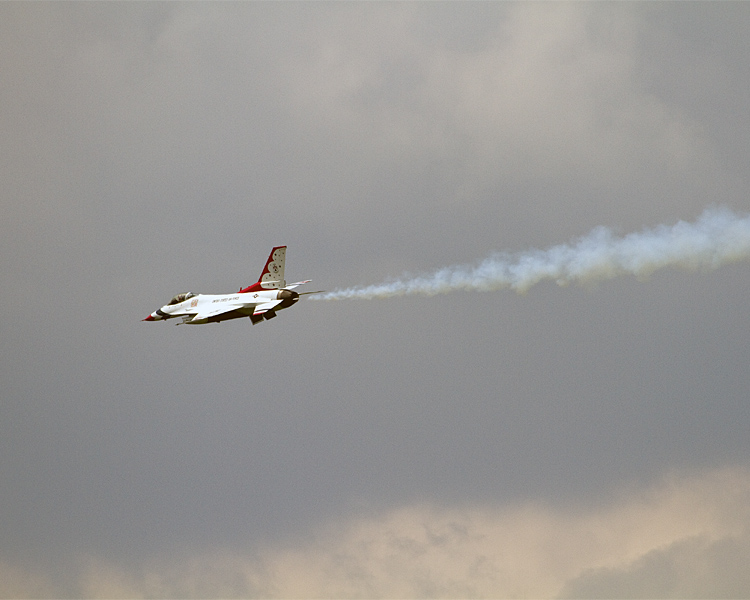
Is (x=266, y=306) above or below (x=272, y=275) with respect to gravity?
below

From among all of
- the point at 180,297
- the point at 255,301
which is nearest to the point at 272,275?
the point at 255,301

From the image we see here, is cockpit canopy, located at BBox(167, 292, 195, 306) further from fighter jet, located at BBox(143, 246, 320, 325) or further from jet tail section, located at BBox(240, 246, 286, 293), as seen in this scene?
jet tail section, located at BBox(240, 246, 286, 293)

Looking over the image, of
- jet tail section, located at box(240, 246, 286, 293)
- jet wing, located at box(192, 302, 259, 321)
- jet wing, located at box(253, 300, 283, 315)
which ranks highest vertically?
jet tail section, located at box(240, 246, 286, 293)

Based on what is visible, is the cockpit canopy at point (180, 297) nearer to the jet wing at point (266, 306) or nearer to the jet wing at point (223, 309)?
the jet wing at point (223, 309)

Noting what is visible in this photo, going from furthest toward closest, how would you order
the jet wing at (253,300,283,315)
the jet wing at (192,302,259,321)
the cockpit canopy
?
the cockpit canopy → the jet wing at (192,302,259,321) → the jet wing at (253,300,283,315)

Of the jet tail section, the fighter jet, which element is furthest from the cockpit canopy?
the jet tail section

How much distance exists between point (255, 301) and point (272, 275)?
2.39 meters

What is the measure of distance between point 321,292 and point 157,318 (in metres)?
14.5

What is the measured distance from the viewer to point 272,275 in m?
91.1

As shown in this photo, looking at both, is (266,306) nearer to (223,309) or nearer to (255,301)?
(255,301)

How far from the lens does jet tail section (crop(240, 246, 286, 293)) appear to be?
298ft

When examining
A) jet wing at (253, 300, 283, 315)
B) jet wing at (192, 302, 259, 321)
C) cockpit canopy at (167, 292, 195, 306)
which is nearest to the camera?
jet wing at (253, 300, 283, 315)

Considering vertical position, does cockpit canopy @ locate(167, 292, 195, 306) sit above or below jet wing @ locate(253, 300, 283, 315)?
above

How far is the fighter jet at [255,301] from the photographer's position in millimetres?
88938
